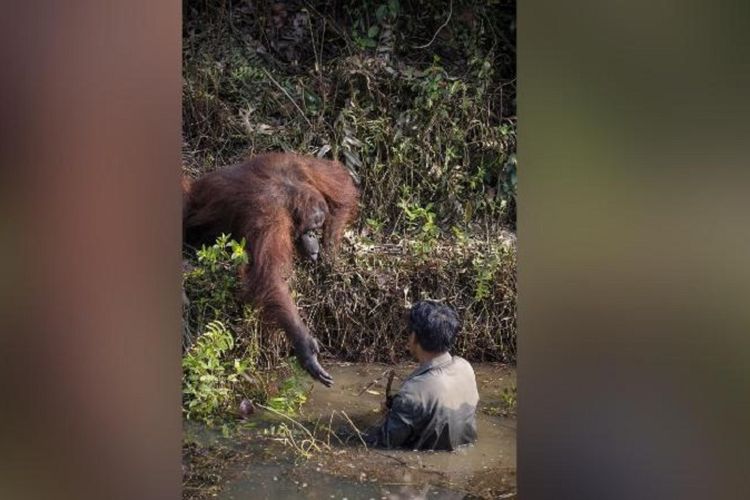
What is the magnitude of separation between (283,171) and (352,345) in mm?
709

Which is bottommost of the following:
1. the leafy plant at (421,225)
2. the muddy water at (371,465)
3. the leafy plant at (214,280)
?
the muddy water at (371,465)

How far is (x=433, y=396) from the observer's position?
2938 millimetres

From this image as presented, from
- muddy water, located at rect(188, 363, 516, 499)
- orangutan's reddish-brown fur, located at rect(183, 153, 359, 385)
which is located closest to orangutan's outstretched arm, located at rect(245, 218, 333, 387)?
orangutan's reddish-brown fur, located at rect(183, 153, 359, 385)

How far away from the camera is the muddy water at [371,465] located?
2854 millimetres

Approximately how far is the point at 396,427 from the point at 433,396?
6.9 inches

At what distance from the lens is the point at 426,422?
2918mm

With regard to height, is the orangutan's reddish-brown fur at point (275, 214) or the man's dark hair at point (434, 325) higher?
the orangutan's reddish-brown fur at point (275, 214)

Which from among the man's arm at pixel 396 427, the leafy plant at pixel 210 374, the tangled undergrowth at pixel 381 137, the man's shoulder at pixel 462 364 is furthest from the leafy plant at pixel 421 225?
the leafy plant at pixel 210 374

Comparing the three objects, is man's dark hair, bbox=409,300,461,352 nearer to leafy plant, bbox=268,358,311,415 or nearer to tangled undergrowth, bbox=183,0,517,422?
tangled undergrowth, bbox=183,0,517,422

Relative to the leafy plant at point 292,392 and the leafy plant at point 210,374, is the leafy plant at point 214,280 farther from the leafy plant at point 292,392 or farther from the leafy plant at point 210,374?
the leafy plant at point 292,392

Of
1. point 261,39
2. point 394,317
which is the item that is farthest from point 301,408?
point 261,39

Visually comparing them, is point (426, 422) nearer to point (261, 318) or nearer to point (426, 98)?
point (261, 318)
